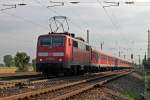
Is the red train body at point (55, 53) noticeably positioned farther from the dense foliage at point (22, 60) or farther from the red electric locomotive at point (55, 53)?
the dense foliage at point (22, 60)

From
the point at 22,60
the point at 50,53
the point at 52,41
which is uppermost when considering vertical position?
the point at 52,41

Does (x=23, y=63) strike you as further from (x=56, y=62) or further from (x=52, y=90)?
(x=52, y=90)

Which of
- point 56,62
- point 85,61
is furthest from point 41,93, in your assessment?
point 85,61

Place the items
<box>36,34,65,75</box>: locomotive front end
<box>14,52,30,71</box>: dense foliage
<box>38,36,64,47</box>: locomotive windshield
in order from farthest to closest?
<box>14,52,30,71</box>: dense foliage, <box>38,36,64,47</box>: locomotive windshield, <box>36,34,65,75</box>: locomotive front end

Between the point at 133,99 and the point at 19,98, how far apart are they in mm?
5795

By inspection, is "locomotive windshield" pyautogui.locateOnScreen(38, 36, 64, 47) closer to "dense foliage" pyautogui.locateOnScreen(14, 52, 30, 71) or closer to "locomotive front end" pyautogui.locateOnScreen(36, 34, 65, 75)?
"locomotive front end" pyautogui.locateOnScreen(36, 34, 65, 75)

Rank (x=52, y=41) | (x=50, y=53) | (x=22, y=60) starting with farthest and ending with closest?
(x=22, y=60) → (x=52, y=41) → (x=50, y=53)

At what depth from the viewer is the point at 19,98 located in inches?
570

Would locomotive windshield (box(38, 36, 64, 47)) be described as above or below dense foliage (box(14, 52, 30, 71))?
above

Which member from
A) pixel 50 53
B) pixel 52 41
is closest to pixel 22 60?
pixel 52 41

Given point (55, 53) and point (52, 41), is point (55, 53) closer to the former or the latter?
point (55, 53)

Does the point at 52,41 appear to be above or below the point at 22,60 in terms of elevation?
above

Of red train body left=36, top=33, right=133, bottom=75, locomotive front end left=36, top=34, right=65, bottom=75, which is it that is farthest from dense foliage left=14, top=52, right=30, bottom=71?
locomotive front end left=36, top=34, right=65, bottom=75

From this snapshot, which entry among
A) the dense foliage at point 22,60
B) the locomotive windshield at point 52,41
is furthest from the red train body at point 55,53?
the dense foliage at point 22,60
